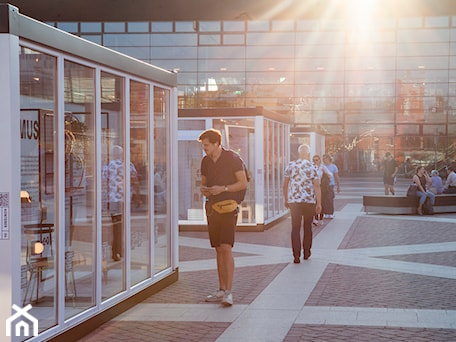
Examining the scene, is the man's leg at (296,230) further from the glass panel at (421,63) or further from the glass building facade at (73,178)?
the glass panel at (421,63)

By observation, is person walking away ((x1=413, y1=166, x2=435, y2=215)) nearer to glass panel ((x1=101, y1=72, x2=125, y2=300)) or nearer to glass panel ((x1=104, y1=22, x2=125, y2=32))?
glass panel ((x1=101, y1=72, x2=125, y2=300))

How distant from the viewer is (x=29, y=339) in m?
5.83

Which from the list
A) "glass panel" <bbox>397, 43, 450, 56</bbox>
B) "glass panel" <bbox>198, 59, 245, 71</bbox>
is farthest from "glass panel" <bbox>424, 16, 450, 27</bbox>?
"glass panel" <bbox>198, 59, 245, 71</bbox>

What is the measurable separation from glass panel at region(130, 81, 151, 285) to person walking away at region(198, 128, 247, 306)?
744 mm

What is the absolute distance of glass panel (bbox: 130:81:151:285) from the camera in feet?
27.2

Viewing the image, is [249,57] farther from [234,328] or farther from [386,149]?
[234,328]

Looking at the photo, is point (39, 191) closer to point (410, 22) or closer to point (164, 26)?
point (164, 26)

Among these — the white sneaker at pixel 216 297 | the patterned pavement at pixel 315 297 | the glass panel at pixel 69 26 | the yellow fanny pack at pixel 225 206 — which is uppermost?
the glass panel at pixel 69 26

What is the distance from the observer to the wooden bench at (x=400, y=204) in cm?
2069

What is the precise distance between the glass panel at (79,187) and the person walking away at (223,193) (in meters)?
1.47

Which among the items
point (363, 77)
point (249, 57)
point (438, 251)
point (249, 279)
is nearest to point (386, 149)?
point (363, 77)

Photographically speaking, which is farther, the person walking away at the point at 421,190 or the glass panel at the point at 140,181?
the person walking away at the point at 421,190

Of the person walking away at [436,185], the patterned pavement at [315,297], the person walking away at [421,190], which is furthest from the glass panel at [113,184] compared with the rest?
the person walking away at [436,185]

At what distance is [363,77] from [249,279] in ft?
129
